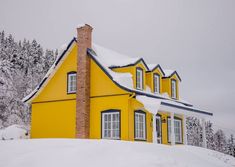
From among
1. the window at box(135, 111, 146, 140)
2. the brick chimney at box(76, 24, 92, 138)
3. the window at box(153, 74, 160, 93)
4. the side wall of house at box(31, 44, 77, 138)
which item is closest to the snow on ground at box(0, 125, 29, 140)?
the side wall of house at box(31, 44, 77, 138)

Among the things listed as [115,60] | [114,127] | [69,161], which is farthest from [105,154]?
[115,60]

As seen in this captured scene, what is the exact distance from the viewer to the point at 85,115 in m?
20.6

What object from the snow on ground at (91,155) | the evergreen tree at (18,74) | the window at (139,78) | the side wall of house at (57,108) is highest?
the evergreen tree at (18,74)

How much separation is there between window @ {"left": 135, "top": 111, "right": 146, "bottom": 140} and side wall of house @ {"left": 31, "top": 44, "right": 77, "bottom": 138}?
3.97m

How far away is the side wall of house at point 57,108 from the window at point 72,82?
0.88ft

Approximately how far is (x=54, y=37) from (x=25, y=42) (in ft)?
180

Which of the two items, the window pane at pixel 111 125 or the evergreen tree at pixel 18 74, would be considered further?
the evergreen tree at pixel 18 74

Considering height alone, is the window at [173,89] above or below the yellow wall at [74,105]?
above

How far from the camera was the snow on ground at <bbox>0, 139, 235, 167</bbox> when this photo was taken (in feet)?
37.8

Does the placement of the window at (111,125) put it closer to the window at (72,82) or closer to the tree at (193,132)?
the window at (72,82)

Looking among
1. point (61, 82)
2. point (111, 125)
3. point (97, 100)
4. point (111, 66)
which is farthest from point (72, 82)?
point (111, 125)

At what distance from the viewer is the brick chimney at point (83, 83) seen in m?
20.6

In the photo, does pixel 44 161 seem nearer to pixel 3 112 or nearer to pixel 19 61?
pixel 3 112

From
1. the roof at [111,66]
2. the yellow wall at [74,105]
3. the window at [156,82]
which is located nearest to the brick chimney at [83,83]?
the yellow wall at [74,105]
